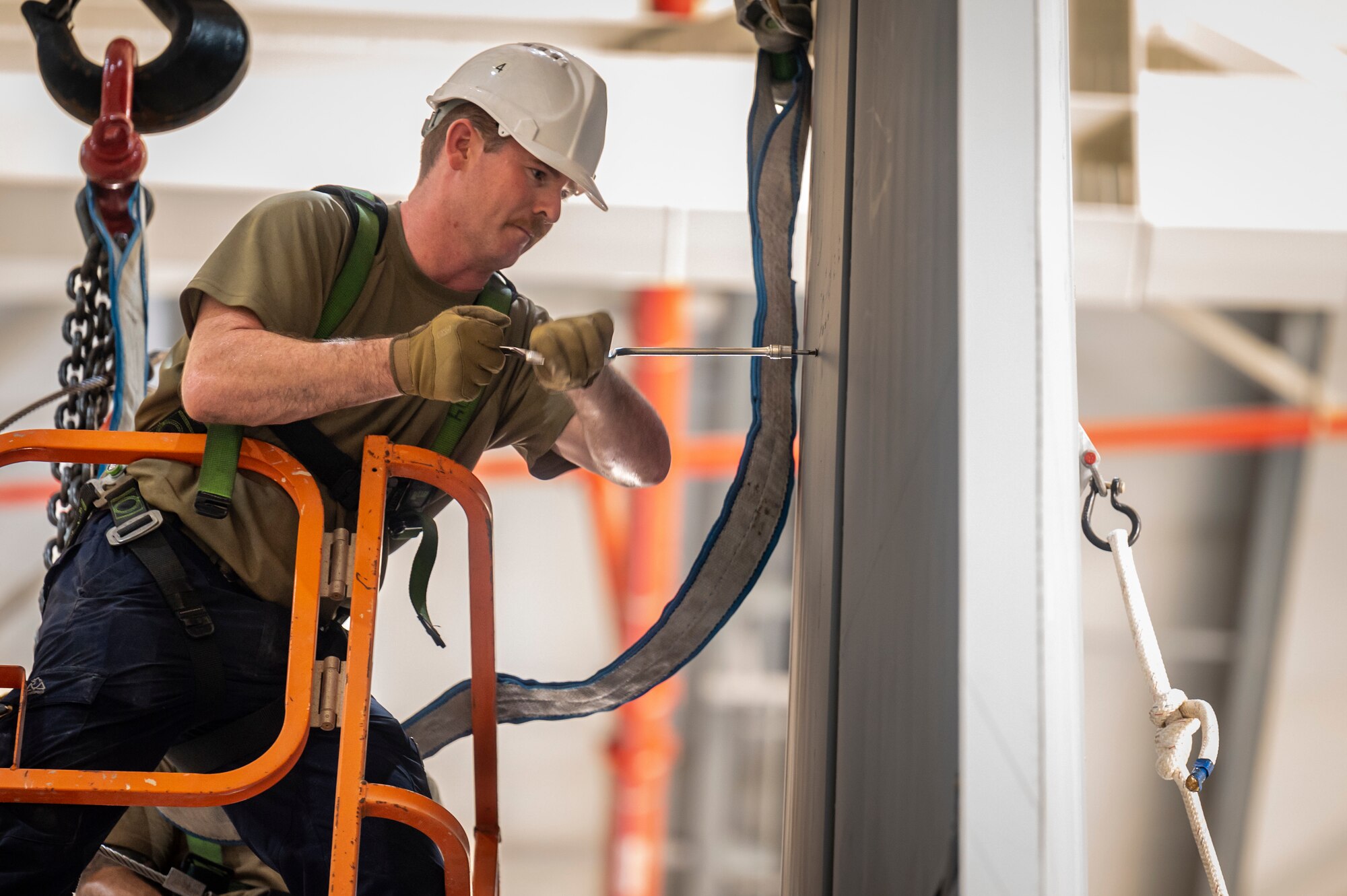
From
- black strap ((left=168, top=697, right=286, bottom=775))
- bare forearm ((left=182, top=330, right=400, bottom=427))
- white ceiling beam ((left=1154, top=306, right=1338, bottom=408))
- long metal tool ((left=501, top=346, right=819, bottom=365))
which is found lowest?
black strap ((left=168, top=697, right=286, bottom=775))

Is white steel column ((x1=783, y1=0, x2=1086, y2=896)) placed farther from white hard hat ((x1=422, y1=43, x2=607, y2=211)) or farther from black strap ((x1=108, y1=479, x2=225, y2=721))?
black strap ((x1=108, y1=479, x2=225, y2=721))

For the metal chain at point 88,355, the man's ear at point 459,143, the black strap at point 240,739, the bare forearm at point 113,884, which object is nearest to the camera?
the black strap at point 240,739

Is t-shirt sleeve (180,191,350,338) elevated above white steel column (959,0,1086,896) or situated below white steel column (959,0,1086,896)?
above

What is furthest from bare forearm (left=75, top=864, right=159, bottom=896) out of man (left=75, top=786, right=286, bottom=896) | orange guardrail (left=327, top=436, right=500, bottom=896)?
orange guardrail (left=327, top=436, right=500, bottom=896)

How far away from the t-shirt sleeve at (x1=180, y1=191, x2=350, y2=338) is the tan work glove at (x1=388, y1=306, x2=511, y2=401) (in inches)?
9.4

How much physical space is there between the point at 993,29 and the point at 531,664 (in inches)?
208

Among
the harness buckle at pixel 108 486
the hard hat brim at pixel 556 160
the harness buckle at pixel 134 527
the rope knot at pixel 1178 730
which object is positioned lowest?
the rope knot at pixel 1178 730

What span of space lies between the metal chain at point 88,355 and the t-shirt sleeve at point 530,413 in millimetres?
913

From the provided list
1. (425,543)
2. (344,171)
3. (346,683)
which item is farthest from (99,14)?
(346,683)

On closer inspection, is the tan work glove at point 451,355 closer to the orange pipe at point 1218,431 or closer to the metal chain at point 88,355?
the metal chain at point 88,355

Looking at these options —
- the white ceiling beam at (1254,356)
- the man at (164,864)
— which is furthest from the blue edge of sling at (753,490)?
the white ceiling beam at (1254,356)

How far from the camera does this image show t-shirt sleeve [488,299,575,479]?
2021 millimetres

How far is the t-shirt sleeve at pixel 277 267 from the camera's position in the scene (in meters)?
1.63

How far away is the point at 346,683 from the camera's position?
1.46m
